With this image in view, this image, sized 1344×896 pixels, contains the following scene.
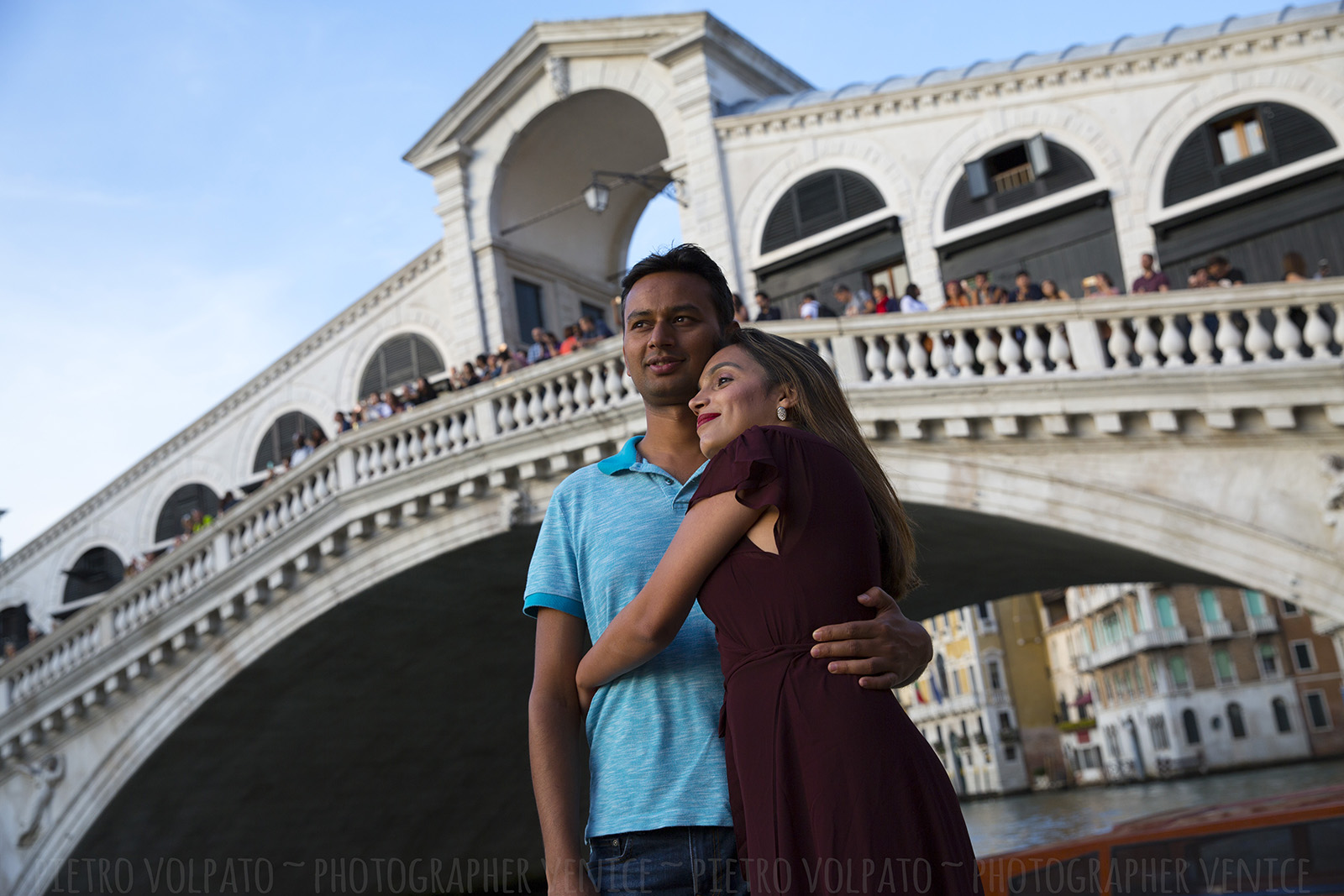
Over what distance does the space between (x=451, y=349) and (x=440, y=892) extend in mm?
11454

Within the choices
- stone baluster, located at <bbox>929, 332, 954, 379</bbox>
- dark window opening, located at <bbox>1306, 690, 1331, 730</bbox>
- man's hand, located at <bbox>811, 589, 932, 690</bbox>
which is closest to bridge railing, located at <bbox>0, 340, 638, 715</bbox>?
stone baluster, located at <bbox>929, 332, 954, 379</bbox>

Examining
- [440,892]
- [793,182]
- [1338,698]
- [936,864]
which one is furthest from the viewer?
[1338,698]

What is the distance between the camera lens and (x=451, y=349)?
18.4m

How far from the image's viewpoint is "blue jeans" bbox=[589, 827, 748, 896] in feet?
7.17

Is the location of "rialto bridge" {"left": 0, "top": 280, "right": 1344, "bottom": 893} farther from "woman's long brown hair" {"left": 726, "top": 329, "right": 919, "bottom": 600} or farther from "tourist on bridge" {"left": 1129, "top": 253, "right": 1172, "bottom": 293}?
"woman's long brown hair" {"left": 726, "top": 329, "right": 919, "bottom": 600}

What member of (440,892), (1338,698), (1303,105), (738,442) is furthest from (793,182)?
(1338,698)

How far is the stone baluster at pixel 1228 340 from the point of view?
9.84 m

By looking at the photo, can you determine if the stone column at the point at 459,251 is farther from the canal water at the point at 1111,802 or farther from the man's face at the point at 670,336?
the man's face at the point at 670,336

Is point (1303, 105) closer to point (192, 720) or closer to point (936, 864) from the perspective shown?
point (936, 864)

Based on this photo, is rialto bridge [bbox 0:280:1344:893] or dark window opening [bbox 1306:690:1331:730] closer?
rialto bridge [bbox 0:280:1344:893]

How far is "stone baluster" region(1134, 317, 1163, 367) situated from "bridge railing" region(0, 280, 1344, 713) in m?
0.01

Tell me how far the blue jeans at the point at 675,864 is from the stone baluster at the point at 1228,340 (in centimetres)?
901

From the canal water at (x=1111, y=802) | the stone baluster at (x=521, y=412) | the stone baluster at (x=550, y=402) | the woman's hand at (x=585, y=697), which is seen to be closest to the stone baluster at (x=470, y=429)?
the stone baluster at (x=521, y=412)

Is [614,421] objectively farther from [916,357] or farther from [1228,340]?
[1228,340]
